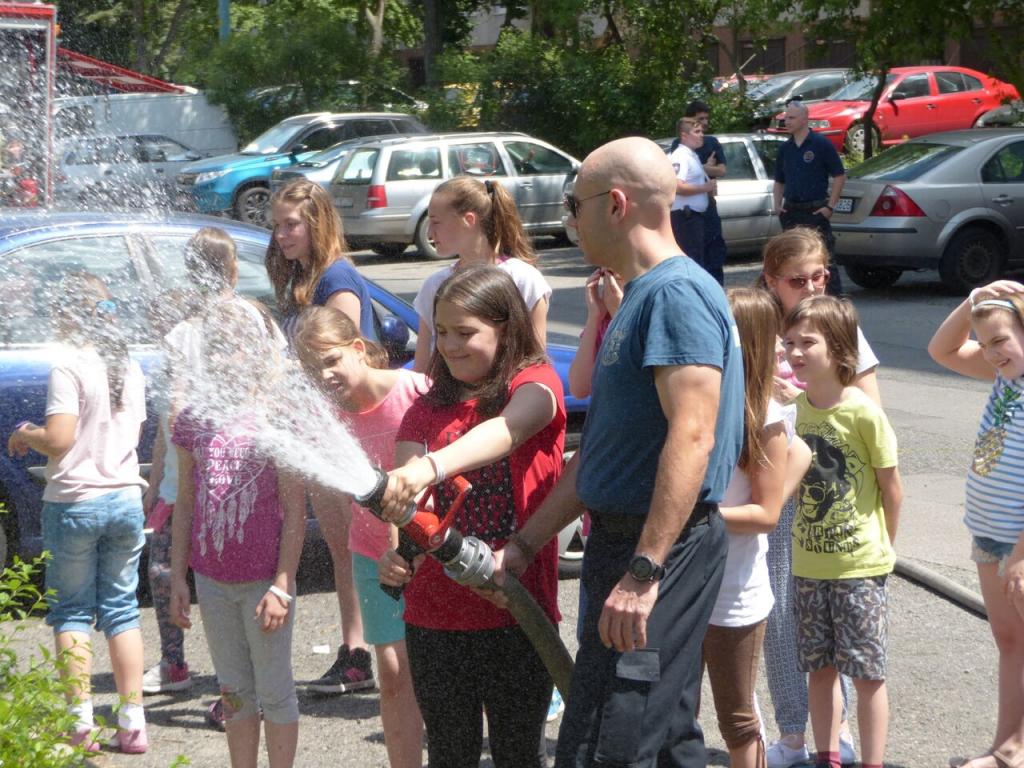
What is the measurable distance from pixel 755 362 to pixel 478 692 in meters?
1.22

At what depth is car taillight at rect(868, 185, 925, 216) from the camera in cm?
1541

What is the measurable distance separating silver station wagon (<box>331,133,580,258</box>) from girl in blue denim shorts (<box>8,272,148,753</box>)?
1577cm

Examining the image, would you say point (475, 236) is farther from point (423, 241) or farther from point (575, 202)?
point (423, 241)

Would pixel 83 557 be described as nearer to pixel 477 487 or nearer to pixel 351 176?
pixel 477 487

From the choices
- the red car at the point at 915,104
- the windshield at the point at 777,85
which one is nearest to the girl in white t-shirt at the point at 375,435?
the red car at the point at 915,104

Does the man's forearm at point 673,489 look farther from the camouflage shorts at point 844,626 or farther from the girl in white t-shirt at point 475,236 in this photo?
the girl in white t-shirt at point 475,236

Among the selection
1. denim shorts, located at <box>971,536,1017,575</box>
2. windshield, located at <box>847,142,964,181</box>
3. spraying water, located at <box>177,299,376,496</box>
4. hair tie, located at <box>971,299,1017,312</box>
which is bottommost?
denim shorts, located at <box>971,536,1017,575</box>

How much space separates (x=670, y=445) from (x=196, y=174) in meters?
23.0

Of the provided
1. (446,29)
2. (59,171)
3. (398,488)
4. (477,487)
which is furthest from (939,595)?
(446,29)

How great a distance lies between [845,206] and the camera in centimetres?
1590

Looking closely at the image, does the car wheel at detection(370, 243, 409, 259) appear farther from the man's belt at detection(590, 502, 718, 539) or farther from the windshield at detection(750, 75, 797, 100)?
the man's belt at detection(590, 502, 718, 539)

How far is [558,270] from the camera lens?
19.8 m

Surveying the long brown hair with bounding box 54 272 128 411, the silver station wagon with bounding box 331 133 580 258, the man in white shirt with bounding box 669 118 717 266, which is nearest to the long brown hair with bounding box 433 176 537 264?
the long brown hair with bounding box 54 272 128 411

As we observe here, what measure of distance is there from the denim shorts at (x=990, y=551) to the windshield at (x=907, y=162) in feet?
39.0
